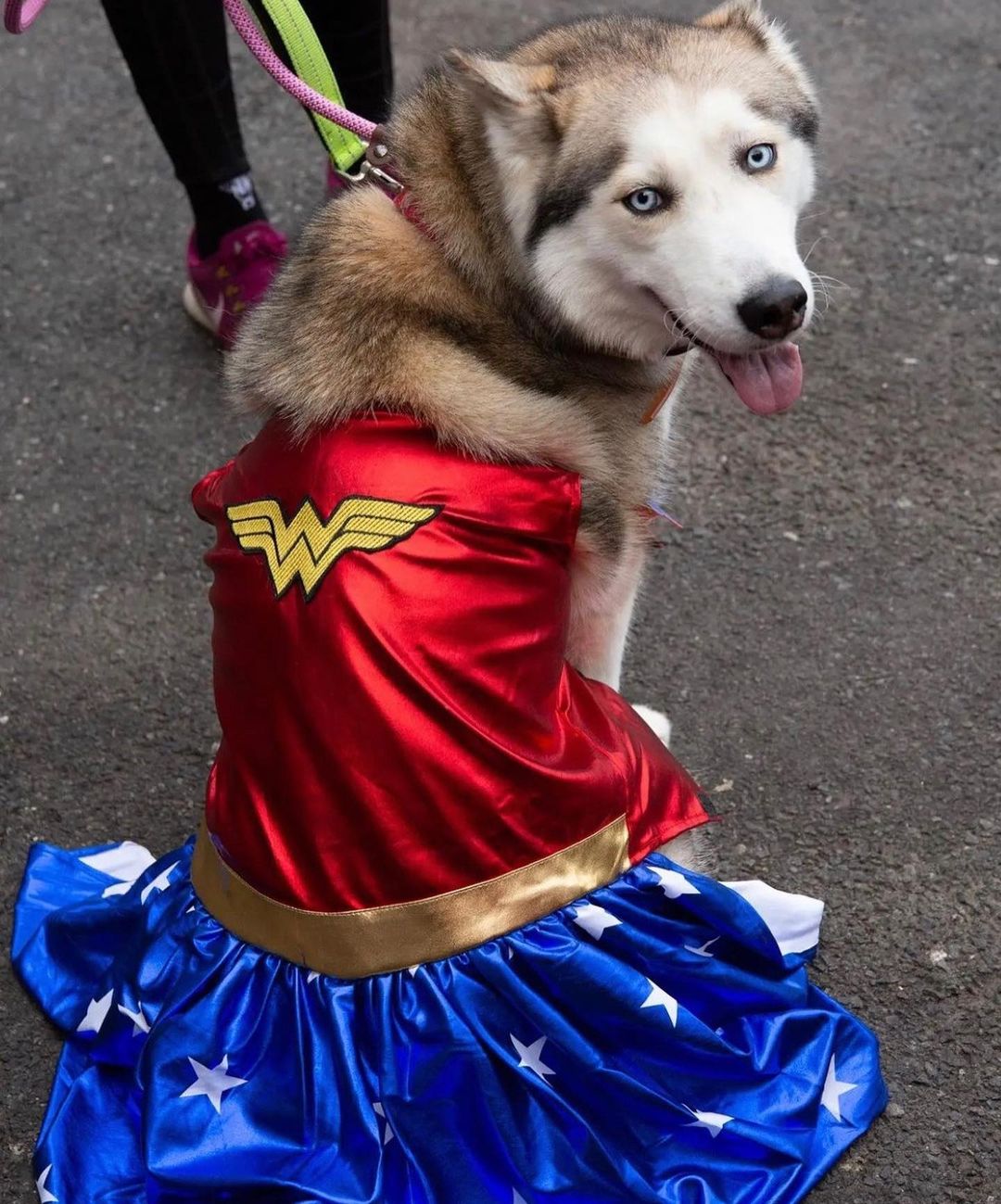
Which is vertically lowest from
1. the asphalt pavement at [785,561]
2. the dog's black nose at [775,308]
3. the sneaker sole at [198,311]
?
the asphalt pavement at [785,561]

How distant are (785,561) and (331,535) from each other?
66.9 inches

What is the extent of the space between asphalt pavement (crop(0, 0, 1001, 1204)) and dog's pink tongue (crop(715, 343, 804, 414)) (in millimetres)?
968

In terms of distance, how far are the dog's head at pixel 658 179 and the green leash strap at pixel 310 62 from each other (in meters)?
0.56

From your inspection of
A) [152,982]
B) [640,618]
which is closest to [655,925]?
[152,982]

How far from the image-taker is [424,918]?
1938mm

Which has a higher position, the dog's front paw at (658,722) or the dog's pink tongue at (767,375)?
the dog's pink tongue at (767,375)

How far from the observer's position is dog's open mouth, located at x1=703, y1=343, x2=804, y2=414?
2156mm

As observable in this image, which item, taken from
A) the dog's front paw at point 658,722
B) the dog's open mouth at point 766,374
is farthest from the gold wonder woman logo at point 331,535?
the dog's front paw at point 658,722

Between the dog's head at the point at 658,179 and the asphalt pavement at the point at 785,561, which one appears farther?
the asphalt pavement at the point at 785,561

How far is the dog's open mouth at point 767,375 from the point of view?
7.07 ft

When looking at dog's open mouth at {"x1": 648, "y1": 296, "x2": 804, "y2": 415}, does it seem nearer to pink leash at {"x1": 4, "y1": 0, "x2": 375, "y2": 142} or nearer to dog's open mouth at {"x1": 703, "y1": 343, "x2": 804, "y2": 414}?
dog's open mouth at {"x1": 703, "y1": 343, "x2": 804, "y2": 414}

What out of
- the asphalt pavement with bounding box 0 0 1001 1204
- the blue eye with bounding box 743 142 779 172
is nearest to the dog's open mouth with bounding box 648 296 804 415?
the blue eye with bounding box 743 142 779 172

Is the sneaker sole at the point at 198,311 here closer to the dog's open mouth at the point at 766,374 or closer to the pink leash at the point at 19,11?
the pink leash at the point at 19,11

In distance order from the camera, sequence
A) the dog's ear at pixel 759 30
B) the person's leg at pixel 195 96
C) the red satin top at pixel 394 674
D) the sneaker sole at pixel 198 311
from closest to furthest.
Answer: the red satin top at pixel 394 674, the dog's ear at pixel 759 30, the person's leg at pixel 195 96, the sneaker sole at pixel 198 311
